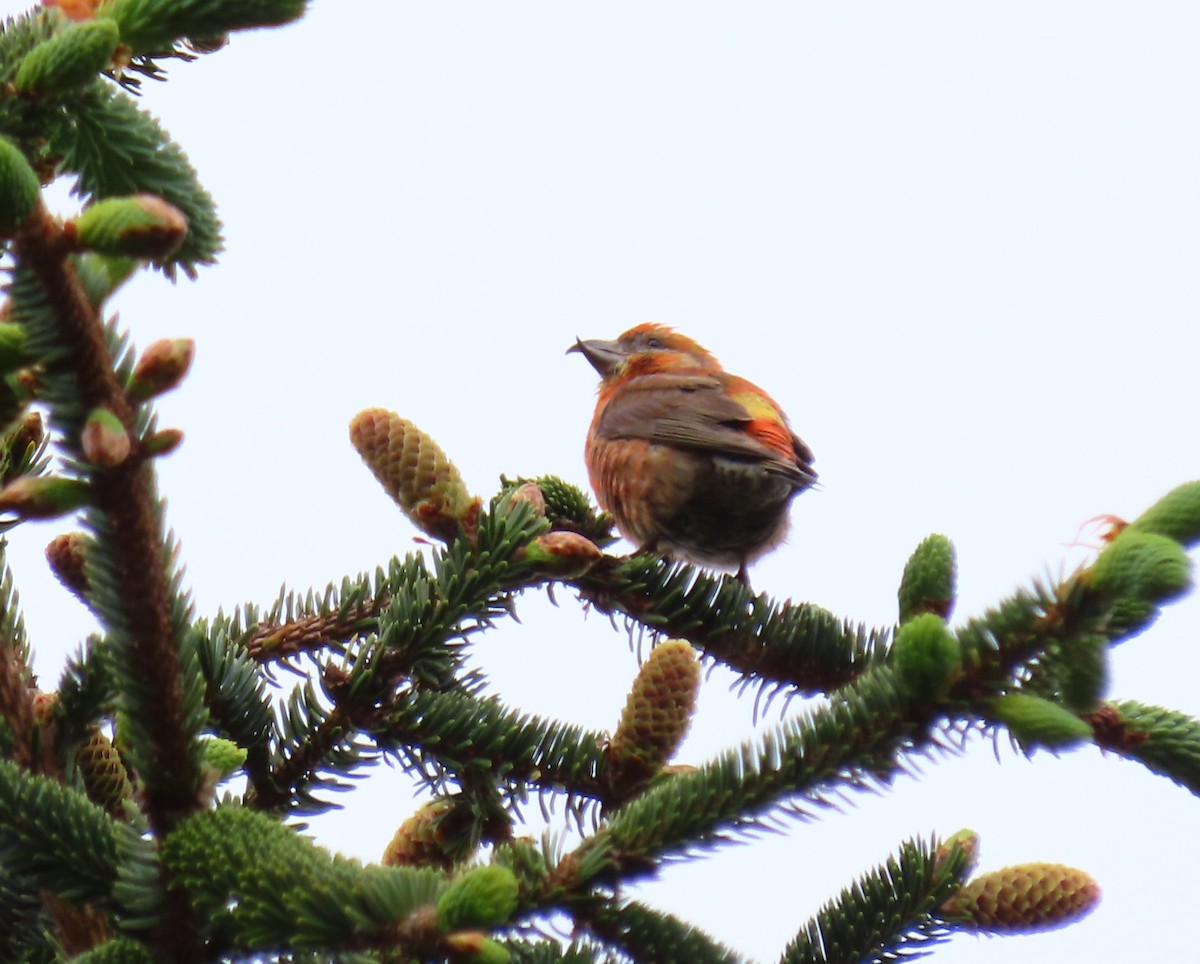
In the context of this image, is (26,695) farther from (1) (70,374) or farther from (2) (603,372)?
(2) (603,372)

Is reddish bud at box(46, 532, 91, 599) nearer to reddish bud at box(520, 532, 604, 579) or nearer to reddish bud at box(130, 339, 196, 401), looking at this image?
reddish bud at box(520, 532, 604, 579)

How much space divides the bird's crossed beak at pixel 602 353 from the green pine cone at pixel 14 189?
5331mm

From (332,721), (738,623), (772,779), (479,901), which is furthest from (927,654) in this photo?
(738,623)

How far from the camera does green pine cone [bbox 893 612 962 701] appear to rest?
127 centimetres

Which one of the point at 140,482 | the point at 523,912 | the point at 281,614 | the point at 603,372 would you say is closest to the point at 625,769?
the point at 523,912

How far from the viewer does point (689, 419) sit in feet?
16.6

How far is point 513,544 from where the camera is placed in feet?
6.43

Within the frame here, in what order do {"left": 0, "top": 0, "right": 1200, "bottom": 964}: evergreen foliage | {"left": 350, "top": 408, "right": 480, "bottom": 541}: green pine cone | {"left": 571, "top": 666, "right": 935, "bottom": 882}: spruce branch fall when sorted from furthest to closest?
{"left": 350, "top": 408, "right": 480, "bottom": 541}: green pine cone → {"left": 571, "top": 666, "right": 935, "bottom": 882}: spruce branch → {"left": 0, "top": 0, "right": 1200, "bottom": 964}: evergreen foliage

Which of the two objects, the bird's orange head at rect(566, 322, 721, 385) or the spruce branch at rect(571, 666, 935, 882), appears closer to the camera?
the spruce branch at rect(571, 666, 935, 882)

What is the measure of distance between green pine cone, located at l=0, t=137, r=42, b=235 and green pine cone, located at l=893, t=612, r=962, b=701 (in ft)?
2.91

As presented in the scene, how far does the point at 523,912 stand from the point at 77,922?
22.4 inches

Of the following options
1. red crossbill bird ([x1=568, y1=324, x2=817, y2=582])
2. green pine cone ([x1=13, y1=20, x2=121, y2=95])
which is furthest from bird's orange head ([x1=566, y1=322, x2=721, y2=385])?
green pine cone ([x1=13, y1=20, x2=121, y2=95])

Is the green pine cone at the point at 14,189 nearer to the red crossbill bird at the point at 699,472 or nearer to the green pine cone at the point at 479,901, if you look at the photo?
the green pine cone at the point at 479,901

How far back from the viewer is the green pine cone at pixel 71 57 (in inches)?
50.2
